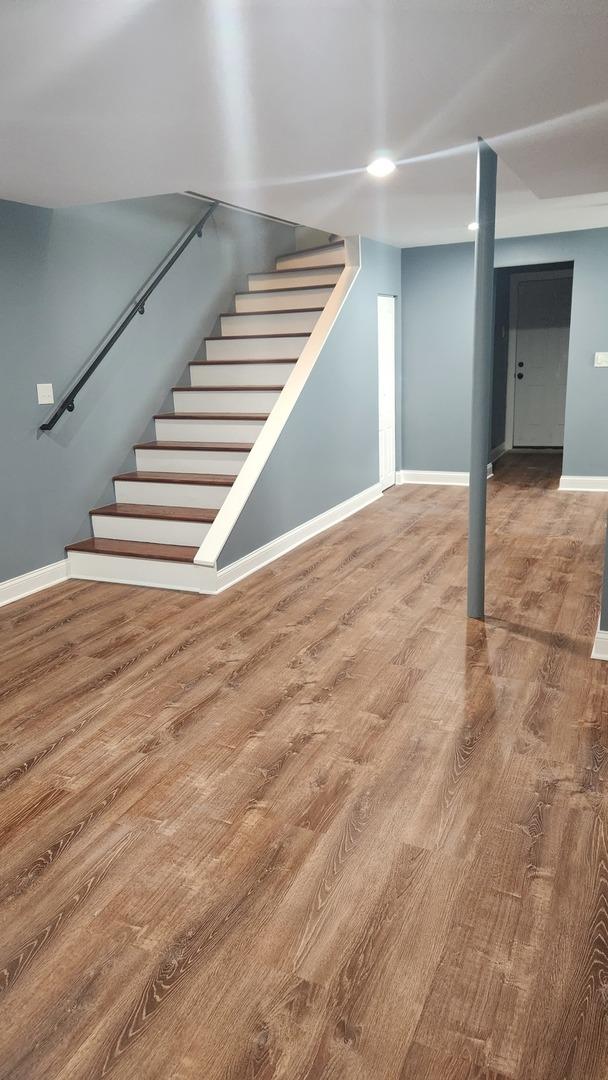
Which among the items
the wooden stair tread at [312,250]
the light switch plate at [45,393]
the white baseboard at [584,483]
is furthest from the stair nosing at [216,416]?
the white baseboard at [584,483]

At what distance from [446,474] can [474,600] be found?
12.3ft

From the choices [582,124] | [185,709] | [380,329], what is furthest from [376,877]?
[380,329]

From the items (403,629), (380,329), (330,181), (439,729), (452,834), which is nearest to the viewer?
(452,834)

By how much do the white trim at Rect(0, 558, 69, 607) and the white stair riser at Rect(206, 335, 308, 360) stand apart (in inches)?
86.9

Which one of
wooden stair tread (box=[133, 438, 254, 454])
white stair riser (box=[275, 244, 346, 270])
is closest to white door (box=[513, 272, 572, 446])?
white stair riser (box=[275, 244, 346, 270])

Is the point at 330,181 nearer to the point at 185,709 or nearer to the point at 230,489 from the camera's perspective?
the point at 230,489

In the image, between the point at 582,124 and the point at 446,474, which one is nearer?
the point at 582,124

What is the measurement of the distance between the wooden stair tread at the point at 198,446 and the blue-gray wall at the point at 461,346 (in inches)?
110

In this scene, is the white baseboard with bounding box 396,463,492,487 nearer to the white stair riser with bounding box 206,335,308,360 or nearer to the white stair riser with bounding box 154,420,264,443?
the white stair riser with bounding box 206,335,308,360

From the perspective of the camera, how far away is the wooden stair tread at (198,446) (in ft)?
16.1

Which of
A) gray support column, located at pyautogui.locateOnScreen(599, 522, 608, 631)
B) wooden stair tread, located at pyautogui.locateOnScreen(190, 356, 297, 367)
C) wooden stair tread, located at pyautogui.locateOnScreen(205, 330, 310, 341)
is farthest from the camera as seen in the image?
wooden stair tread, located at pyautogui.locateOnScreen(205, 330, 310, 341)

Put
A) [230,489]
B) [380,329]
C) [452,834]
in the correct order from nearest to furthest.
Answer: [452,834]
[230,489]
[380,329]

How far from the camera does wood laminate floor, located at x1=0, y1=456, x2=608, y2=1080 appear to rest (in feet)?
5.05

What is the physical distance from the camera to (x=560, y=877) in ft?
6.43
